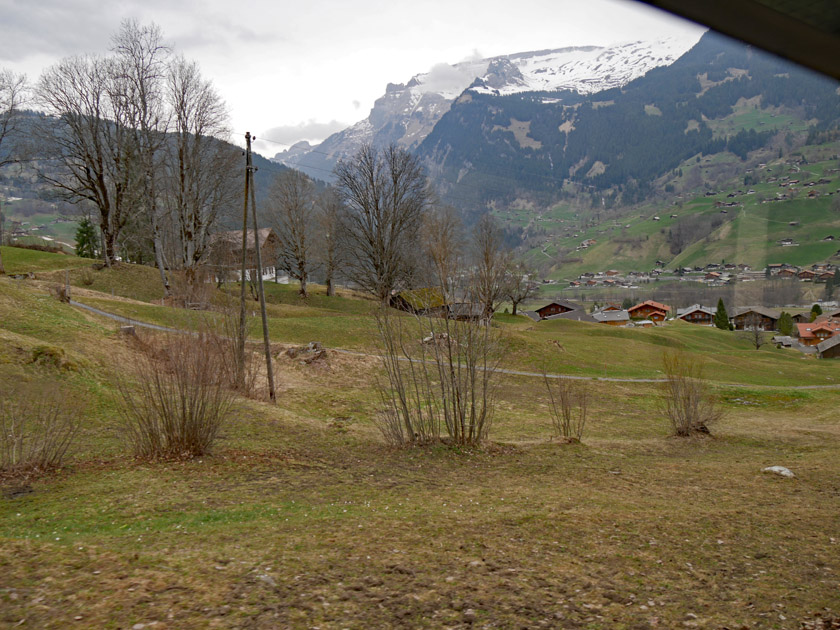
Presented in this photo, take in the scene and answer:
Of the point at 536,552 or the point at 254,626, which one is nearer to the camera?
the point at 254,626

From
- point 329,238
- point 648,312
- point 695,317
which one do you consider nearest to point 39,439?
point 329,238

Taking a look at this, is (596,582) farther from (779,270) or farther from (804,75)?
(779,270)

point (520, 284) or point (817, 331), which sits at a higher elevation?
point (520, 284)

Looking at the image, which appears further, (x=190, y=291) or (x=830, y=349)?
(x=830, y=349)

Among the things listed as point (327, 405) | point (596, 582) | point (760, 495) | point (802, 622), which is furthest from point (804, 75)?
point (327, 405)

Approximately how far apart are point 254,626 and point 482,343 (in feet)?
29.1

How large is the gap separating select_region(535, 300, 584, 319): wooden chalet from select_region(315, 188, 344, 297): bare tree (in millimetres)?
51008

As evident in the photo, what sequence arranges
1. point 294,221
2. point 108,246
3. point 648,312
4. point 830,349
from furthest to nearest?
1. point 648,312
2. point 830,349
3. point 294,221
4. point 108,246

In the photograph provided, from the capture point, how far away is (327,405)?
18.7 metres

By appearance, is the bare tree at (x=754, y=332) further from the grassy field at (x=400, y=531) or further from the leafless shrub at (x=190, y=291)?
the leafless shrub at (x=190, y=291)

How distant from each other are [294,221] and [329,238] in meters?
3.91

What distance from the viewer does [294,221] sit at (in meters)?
52.9

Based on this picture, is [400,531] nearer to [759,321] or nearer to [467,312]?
[467,312]

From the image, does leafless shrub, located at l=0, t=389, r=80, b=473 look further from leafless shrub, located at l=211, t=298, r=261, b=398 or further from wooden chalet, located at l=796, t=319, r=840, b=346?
wooden chalet, located at l=796, t=319, r=840, b=346
